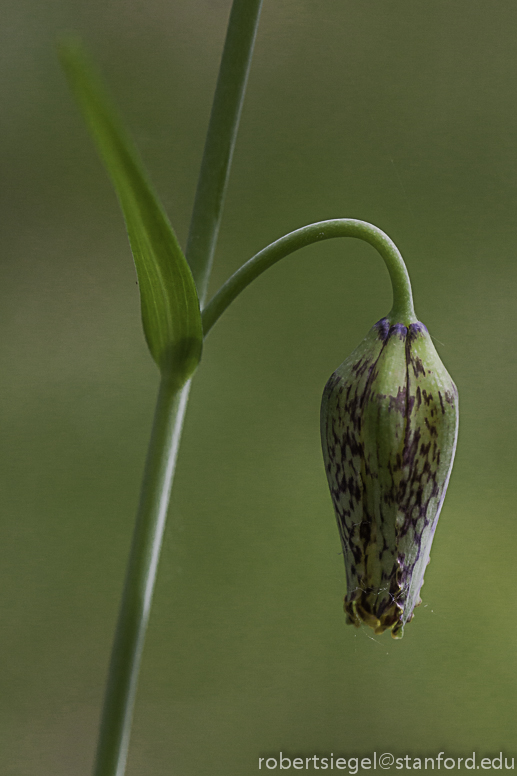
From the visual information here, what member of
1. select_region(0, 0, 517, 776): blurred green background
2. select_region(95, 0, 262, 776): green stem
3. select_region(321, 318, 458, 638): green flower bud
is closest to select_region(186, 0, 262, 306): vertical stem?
select_region(95, 0, 262, 776): green stem

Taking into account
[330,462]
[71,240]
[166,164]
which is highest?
[166,164]

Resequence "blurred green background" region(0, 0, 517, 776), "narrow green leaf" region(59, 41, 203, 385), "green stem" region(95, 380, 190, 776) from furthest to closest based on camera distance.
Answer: "blurred green background" region(0, 0, 517, 776)
"green stem" region(95, 380, 190, 776)
"narrow green leaf" region(59, 41, 203, 385)

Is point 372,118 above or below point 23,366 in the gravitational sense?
above

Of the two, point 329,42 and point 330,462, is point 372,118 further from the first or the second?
point 330,462

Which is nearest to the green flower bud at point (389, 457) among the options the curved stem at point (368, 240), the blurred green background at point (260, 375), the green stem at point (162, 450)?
the curved stem at point (368, 240)

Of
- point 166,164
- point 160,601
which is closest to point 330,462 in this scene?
point 160,601

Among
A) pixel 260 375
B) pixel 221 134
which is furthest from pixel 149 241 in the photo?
pixel 260 375

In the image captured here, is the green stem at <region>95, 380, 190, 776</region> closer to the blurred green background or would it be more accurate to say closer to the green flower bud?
the green flower bud
